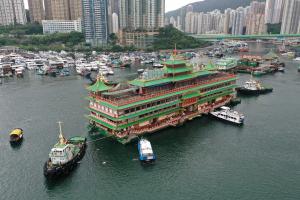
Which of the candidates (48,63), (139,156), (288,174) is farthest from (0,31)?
(288,174)

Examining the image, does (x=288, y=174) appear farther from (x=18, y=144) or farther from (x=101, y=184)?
(x=18, y=144)

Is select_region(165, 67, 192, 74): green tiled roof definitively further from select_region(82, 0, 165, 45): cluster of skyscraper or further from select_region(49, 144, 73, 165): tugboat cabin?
select_region(82, 0, 165, 45): cluster of skyscraper

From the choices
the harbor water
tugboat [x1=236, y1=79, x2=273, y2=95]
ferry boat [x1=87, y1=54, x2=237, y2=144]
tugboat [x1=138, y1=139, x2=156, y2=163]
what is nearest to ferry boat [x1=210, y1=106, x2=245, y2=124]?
the harbor water

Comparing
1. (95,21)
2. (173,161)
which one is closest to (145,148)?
(173,161)

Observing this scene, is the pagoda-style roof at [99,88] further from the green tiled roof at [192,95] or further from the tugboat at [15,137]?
the green tiled roof at [192,95]

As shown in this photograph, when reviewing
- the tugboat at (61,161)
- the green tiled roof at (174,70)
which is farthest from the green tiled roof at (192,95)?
the tugboat at (61,161)

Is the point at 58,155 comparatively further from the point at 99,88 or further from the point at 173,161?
the point at 173,161
